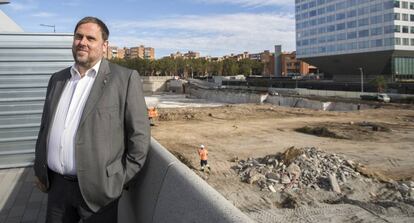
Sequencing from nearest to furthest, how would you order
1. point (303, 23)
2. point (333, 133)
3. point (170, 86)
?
point (333, 133), point (303, 23), point (170, 86)

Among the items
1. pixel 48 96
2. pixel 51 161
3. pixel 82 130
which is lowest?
pixel 51 161

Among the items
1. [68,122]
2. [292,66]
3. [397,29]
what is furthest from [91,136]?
[292,66]

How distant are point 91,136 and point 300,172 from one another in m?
11.6

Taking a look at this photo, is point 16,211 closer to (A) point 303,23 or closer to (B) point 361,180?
(B) point 361,180

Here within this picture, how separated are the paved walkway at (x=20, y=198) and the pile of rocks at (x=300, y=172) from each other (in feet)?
24.0

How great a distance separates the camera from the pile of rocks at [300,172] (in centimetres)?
1305

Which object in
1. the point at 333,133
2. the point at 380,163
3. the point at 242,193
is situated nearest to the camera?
the point at 242,193

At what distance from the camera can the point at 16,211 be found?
18.6 ft

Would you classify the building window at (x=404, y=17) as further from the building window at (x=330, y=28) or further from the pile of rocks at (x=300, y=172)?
the pile of rocks at (x=300, y=172)

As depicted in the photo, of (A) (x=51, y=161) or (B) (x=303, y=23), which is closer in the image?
(A) (x=51, y=161)

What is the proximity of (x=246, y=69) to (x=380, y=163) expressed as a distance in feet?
428

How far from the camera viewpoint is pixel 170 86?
11412 centimetres

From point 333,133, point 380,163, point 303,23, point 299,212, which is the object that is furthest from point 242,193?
point 303,23

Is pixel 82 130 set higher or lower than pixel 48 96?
lower
